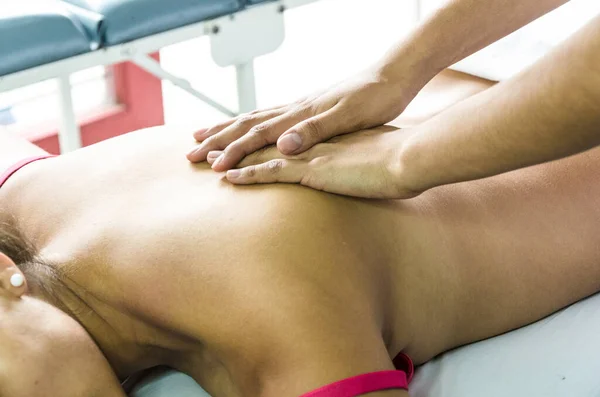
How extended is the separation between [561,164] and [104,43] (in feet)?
3.38

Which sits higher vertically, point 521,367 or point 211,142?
point 211,142

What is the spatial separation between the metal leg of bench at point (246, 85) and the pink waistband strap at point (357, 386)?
1313 millimetres

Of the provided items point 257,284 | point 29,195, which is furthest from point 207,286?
point 29,195

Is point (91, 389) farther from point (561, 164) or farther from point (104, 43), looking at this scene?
point (104, 43)

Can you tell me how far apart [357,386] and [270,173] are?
315mm

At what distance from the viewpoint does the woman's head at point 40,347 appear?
90 cm

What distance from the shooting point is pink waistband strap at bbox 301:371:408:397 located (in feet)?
2.91

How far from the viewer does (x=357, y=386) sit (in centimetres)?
89

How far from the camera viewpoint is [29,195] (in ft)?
3.86

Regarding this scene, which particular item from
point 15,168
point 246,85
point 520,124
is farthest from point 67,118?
point 520,124

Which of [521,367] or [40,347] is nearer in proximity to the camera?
[40,347]

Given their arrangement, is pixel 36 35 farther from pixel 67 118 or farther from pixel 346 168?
pixel 346 168

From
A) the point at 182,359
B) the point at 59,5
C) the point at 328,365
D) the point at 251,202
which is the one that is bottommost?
the point at 182,359

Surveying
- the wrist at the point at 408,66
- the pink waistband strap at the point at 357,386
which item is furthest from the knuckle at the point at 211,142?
the pink waistband strap at the point at 357,386
